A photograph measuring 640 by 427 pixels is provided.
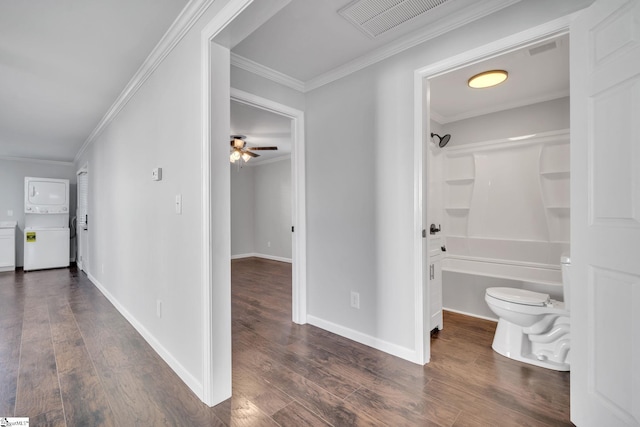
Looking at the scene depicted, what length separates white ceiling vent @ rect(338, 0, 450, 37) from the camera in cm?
177

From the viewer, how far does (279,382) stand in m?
1.89

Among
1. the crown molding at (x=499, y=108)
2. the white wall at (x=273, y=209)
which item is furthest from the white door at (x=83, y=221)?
the crown molding at (x=499, y=108)

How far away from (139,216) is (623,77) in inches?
131

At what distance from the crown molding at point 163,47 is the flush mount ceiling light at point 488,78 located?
217 cm

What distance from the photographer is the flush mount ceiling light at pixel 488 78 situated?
8.10ft

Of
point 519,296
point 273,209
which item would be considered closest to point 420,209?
point 519,296

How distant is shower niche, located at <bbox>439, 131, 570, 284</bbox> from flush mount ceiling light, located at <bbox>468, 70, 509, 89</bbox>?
1.05 metres

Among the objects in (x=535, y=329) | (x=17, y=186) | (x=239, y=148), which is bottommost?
(x=535, y=329)

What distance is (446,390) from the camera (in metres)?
1.80

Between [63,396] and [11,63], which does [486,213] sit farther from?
[11,63]

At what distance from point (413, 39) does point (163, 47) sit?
1801mm

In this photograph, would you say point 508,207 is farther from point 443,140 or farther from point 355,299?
point 355,299

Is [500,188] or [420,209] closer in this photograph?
[420,209]

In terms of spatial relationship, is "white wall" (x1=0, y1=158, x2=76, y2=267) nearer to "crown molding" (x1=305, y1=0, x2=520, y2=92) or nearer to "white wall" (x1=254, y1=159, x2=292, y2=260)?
"white wall" (x1=254, y1=159, x2=292, y2=260)
